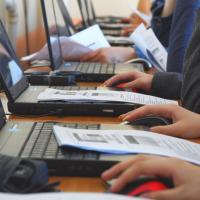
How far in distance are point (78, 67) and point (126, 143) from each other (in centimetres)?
99

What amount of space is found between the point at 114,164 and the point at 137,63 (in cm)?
122

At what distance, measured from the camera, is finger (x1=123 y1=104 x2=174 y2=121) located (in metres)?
0.97

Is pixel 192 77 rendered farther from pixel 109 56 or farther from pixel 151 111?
pixel 109 56

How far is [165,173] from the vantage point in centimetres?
62

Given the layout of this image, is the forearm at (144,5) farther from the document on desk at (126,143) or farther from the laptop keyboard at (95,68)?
the document on desk at (126,143)

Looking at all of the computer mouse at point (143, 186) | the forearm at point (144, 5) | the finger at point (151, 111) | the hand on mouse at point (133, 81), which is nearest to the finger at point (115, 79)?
the hand on mouse at point (133, 81)

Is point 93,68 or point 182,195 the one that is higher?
point 182,195

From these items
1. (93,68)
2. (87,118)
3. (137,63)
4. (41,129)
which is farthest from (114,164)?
(137,63)

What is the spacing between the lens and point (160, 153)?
2.35 ft

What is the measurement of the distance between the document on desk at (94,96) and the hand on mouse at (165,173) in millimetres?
485

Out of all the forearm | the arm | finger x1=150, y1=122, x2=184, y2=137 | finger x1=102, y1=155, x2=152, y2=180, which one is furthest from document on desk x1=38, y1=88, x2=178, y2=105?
the forearm

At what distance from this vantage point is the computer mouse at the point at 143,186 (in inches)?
23.2

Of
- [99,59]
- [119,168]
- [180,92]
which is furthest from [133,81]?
[119,168]

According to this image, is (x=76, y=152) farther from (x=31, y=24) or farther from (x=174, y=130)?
(x=31, y=24)
